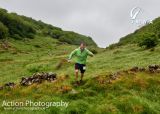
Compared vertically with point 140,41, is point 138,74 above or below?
below

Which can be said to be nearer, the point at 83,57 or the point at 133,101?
the point at 133,101

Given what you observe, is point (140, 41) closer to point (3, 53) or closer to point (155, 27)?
point (155, 27)

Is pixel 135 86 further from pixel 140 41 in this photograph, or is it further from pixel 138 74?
pixel 140 41

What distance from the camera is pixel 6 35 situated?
139 metres

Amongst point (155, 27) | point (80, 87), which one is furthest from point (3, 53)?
point (80, 87)

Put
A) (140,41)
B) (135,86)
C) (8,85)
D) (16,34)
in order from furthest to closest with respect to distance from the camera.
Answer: (16,34)
(140,41)
(8,85)
(135,86)

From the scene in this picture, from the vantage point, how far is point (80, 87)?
26734 mm

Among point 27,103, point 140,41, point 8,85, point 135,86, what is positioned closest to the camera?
point 27,103

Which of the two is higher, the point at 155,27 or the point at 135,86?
the point at 155,27

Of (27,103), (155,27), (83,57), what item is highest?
(155,27)

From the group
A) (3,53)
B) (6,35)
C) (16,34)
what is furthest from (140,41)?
(16,34)

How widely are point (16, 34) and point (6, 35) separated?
483 inches

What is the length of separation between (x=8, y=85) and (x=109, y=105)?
1016cm

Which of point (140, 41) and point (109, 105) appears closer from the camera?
point (109, 105)
